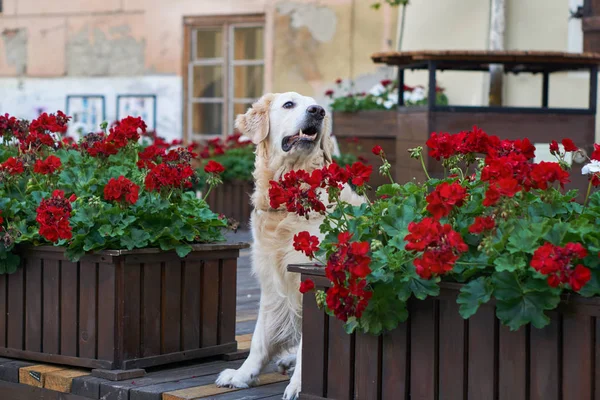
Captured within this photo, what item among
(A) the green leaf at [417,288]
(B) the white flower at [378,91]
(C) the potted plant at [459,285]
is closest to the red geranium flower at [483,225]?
(C) the potted plant at [459,285]

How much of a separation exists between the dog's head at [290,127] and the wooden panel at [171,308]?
0.68 m

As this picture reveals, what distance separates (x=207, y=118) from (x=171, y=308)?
10166 mm

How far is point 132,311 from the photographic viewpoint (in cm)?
431

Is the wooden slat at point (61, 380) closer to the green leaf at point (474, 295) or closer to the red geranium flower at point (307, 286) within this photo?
the red geranium flower at point (307, 286)

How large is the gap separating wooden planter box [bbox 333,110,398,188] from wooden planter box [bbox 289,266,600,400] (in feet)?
20.4

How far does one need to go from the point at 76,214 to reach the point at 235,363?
967mm

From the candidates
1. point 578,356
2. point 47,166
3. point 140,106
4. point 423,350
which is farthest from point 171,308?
point 140,106

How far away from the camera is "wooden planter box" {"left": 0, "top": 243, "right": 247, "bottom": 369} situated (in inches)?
169

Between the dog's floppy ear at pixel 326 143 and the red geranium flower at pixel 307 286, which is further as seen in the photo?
the dog's floppy ear at pixel 326 143

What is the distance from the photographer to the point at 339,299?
3.14m

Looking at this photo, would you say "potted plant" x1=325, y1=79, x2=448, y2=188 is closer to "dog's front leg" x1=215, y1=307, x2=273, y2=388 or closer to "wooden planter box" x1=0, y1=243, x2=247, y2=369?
"wooden planter box" x1=0, y1=243, x2=247, y2=369

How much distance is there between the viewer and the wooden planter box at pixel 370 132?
9.93 meters

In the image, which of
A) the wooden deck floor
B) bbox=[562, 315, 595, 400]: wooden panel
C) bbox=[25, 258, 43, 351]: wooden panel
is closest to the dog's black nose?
the wooden deck floor

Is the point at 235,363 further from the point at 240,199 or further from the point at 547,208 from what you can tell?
the point at 240,199
